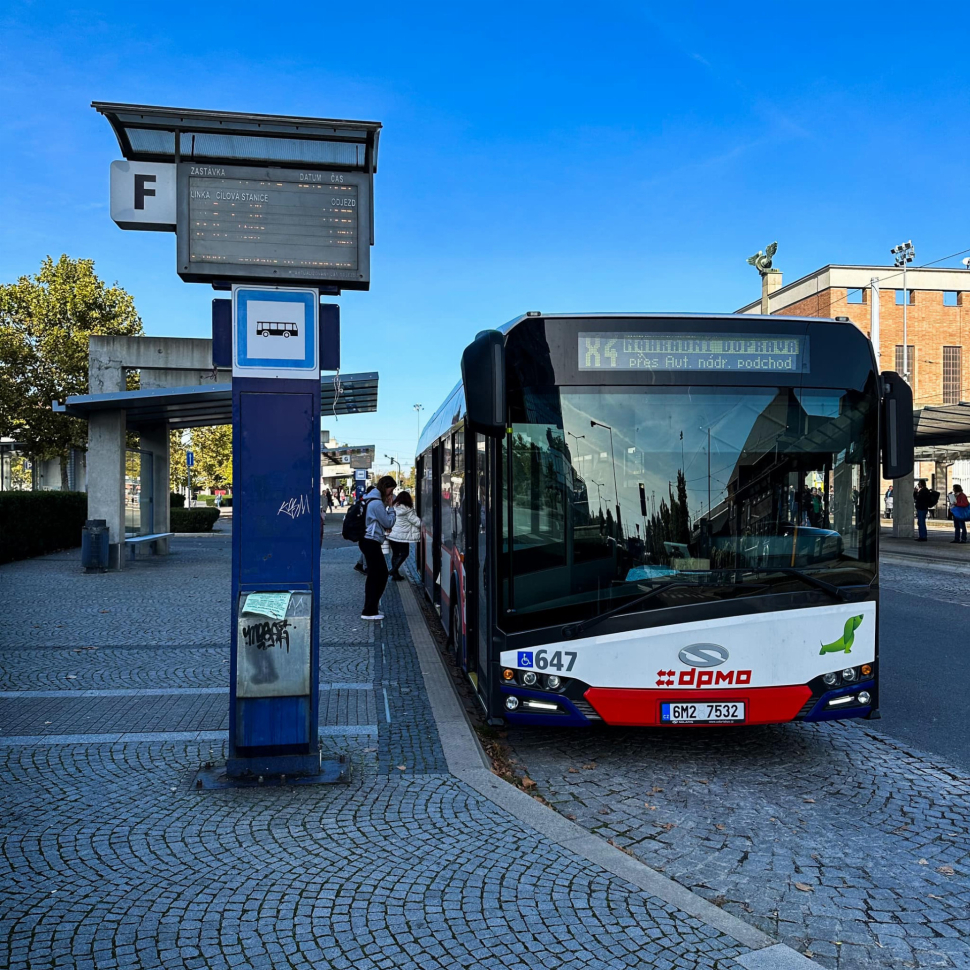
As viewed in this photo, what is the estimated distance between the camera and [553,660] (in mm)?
5109

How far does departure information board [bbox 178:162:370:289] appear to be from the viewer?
186 inches

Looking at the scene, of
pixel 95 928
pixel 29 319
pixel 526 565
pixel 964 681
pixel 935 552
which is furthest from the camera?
pixel 29 319

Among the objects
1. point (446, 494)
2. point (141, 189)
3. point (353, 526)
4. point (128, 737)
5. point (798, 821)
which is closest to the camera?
point (798, 821)

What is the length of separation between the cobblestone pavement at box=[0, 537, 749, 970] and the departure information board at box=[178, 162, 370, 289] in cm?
280

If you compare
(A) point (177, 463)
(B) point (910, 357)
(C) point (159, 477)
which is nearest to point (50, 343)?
(C) point (159, 477)

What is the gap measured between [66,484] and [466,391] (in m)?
31.5

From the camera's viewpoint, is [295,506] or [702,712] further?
[702,712]

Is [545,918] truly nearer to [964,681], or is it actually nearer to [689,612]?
[689,612]

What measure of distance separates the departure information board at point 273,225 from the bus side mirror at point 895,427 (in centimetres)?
329

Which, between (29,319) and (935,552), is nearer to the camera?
(935,552)

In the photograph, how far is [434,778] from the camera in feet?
16.0

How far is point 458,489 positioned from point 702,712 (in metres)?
3.18

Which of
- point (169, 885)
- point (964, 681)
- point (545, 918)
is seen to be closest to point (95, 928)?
point (169, 885)

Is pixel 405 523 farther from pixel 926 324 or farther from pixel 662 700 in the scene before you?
pixel 926 324
